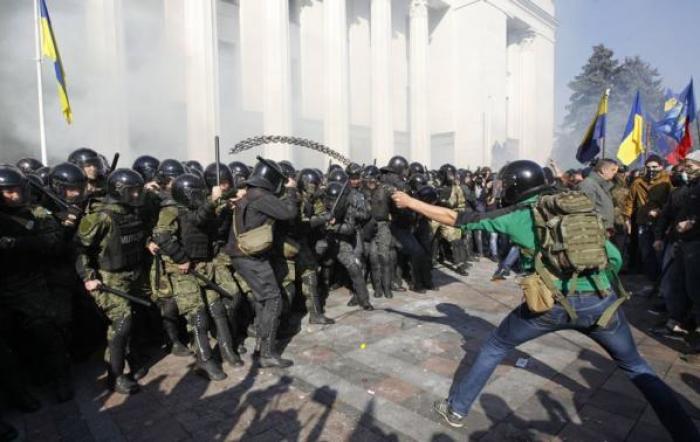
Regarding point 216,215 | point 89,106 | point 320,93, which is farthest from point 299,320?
point 320,93

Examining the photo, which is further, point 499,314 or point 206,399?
point 499,314

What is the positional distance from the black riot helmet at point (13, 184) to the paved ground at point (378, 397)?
1.72 meters

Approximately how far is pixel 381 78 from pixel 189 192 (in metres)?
21.2

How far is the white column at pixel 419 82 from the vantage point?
86.8ft

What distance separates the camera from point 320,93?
83.6ft

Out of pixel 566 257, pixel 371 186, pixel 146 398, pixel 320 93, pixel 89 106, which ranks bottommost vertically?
pixel 146 398

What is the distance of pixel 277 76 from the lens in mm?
18375

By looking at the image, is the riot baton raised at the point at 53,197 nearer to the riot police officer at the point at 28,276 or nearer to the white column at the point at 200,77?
the riot police officer at the point at 28,276

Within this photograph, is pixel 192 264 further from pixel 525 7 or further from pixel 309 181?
pixel 525 7

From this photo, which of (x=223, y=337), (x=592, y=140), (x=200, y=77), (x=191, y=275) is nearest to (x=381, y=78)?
(x=200, y=77)

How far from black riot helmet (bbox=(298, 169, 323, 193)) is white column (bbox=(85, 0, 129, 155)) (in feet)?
32.9

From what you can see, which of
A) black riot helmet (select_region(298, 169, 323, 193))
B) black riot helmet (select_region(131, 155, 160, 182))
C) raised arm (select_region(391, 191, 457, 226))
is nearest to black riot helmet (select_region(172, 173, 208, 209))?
raised arm (select_region(391, 191, 457, 226))

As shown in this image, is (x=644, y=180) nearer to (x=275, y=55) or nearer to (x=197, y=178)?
(x=197, y=178)

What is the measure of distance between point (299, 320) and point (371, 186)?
2384mm
